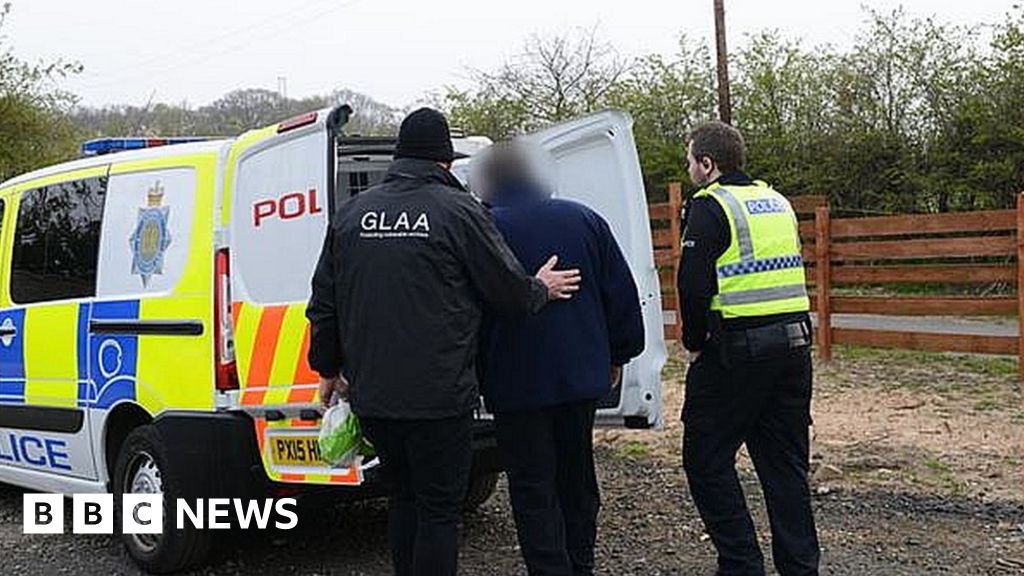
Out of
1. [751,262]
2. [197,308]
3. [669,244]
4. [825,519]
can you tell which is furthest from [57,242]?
[669,244]

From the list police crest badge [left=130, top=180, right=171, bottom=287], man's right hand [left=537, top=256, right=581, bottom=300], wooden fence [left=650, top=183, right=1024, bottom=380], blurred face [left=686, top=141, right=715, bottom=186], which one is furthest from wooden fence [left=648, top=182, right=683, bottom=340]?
man's right hand [left=537, top=256, right=581, bottom=300]

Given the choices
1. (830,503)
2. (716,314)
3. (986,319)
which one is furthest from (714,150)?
(986,319)

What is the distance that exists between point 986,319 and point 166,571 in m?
11.7

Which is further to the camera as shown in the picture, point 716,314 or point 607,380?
point 716,314

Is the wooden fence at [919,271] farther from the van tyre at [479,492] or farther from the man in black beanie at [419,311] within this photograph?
the man in black beanie at [419,311]

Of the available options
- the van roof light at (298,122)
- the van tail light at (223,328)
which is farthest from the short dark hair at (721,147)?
the van tail light at (223,328)

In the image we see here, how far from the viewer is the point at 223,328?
438 centimetres

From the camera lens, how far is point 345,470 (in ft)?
13.3

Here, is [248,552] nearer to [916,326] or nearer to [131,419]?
[131,419]

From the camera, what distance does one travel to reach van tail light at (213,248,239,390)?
437 centimetres

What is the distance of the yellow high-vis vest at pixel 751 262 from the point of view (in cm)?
412

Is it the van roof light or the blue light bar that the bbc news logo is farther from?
the blue light bar

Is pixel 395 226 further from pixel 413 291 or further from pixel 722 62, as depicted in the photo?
pixel 722 62

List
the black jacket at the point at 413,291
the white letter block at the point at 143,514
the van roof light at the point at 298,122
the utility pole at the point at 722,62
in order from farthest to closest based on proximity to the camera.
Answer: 1. the utility pole at the point at 722,62
2. the white letter block at the point at 143,514
3. the van roof light at the point at 298,122
4. the black jacket at the point at 413,291
